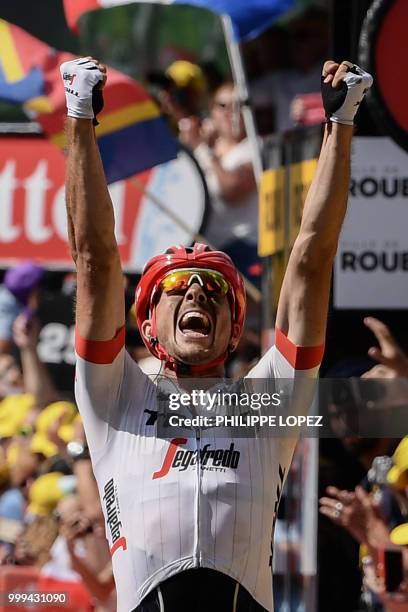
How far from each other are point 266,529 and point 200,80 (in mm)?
5684

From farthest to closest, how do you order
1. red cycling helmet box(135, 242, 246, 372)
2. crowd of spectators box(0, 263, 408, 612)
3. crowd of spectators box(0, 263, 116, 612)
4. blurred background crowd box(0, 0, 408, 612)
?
crowd of spectators box(0, 263, 116, 612) < blurred background crowd box(0, 0, 408, 612) < crowd of spectators box(0, 263, 408, 612) < red cycling helmet box(135, 242, 246, 372)

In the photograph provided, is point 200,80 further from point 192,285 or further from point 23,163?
point 192,285

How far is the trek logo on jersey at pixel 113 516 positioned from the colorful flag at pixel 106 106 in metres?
3.49

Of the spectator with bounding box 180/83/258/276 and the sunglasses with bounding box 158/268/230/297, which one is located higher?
the sunglasses with bounding box 158/268/230/297

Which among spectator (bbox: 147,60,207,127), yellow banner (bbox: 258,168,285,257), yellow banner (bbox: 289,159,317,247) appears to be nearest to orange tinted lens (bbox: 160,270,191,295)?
yellow banner (bbox: 289,159,317,247)

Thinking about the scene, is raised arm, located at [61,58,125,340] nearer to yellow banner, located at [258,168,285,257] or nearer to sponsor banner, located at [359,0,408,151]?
sponsor banner, located at [359,0,408,151]

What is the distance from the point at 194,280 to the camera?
13.2 ft

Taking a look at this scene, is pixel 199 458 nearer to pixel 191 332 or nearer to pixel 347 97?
pixel 191 332

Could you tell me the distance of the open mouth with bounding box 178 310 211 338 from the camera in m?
3.94

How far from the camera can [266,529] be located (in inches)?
152

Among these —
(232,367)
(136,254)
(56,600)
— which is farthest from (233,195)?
(56,600)

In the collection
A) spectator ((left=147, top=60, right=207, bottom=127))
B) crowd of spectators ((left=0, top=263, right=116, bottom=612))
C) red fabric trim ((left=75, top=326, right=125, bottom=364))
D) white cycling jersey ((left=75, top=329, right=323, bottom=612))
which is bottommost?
crowd of spectators ((left=0, top=263, right=116, bottom=612))

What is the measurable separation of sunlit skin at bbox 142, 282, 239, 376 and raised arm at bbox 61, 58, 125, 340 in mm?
176

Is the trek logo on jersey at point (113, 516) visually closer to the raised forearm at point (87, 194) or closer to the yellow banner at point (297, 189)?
the raised forearm at point (87, 194)
